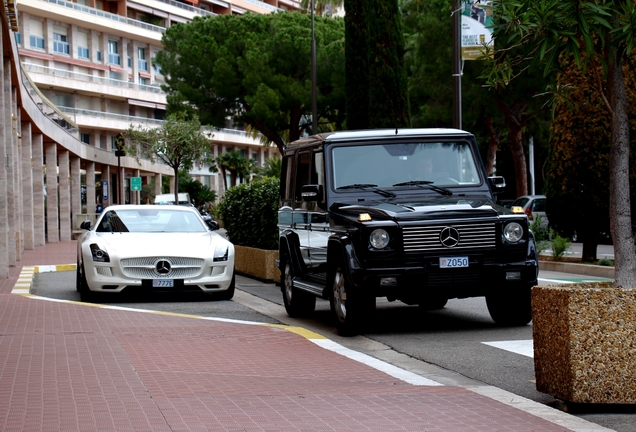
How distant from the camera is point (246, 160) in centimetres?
9294

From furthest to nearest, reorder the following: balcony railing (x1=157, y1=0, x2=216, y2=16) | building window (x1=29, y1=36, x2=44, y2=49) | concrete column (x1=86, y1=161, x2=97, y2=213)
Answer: balcony railing (x1=157, y1=0, x2=216, y2=16) < building window (x1=29, y1=36, x2=44, y2=49) < concrete column (x1=86, y1=161, x2=97, y2=213)

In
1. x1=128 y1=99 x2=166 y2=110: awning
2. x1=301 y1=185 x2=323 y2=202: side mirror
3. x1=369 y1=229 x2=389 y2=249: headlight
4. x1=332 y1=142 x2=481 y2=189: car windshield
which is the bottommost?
x1=369 y1=229 x2=389 y2=249: headlight

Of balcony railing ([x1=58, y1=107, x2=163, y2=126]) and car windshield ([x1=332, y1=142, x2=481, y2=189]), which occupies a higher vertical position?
balcony railing ([x1=58, y1=107, x2=163, y2=126])

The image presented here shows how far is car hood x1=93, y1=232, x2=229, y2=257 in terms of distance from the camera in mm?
14852

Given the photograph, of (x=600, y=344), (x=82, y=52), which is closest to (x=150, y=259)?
(x=600, y=344)

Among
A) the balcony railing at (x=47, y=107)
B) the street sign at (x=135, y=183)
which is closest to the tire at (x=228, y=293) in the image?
the balcony railing at (x=47, y=107)

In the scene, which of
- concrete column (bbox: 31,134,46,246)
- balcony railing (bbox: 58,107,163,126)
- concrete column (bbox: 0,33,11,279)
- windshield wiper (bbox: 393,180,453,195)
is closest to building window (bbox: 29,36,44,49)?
balcony railing (bbox: 58,107,163,126)

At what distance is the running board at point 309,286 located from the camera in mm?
11469

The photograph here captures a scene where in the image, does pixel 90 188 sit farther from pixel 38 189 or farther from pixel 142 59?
pixel 142 59

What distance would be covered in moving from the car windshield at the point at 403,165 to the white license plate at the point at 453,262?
1526 millimetres

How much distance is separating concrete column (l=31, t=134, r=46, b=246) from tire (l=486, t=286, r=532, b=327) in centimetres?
Result: 3032

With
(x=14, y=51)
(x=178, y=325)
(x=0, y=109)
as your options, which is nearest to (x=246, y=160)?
(x=14, y=51)

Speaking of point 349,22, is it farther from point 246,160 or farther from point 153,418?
point 246,160

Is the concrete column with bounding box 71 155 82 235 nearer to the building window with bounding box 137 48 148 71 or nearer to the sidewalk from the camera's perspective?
the building window with bounding box 137 48 148 71
